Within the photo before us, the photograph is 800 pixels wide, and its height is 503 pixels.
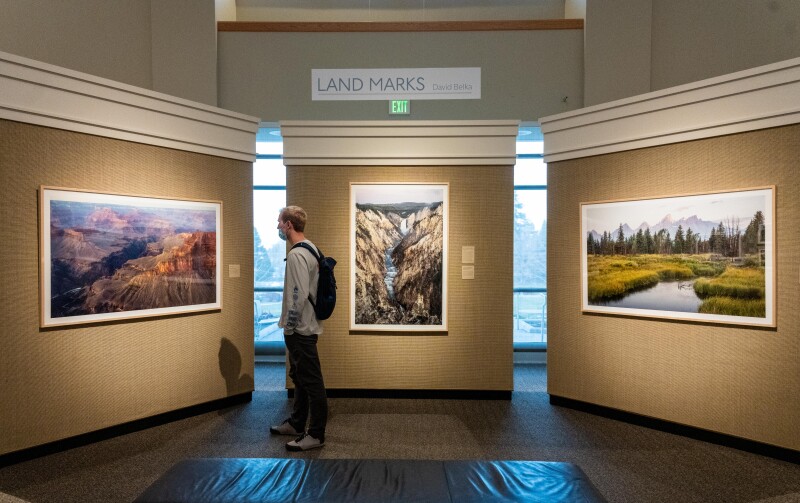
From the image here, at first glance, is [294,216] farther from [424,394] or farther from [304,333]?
[424,394]

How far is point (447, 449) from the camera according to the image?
13.2ft

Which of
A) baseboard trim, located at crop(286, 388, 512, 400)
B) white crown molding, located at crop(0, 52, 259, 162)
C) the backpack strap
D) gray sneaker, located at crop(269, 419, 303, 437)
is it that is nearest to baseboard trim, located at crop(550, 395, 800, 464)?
baseboard trim, located at crop(286, 388, 512, 400)

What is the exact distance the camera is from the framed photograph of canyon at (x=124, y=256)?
3.92 metres

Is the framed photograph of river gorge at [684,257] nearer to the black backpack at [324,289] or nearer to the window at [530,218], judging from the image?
the black backpack at [324,289]

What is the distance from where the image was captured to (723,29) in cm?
594

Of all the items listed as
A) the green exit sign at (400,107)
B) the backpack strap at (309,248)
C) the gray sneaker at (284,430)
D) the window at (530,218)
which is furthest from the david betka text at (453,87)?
the gray sneaker at (284,430)

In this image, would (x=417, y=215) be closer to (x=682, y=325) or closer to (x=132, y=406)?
(x=682, y=325)

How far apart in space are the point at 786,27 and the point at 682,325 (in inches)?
165

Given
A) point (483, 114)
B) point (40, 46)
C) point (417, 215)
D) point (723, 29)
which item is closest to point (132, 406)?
point (417, 215)

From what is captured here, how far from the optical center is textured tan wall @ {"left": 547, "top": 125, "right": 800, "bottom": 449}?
151 inches

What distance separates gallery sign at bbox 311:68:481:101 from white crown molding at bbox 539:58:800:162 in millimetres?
1464

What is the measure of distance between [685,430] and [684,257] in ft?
5.58

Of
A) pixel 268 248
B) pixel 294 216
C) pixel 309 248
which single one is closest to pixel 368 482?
pixel 309 248

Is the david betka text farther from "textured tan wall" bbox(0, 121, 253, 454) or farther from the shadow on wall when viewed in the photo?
the shadow on wall
